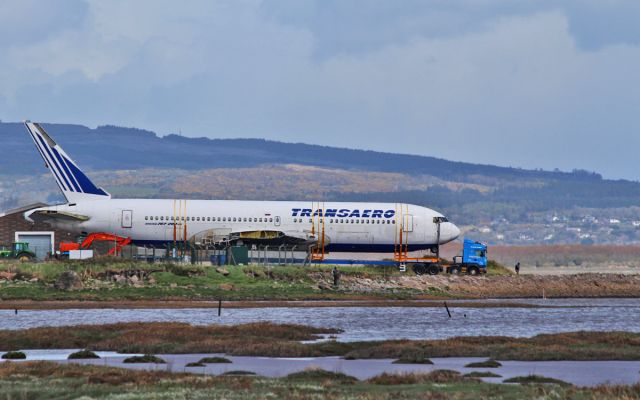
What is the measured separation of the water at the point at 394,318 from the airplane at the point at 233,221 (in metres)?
23.7

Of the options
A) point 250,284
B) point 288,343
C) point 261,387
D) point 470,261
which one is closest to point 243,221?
point 250,284

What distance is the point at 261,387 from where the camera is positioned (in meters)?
38.3

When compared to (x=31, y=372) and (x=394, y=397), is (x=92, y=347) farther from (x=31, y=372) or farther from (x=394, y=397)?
(x=394, y=397)

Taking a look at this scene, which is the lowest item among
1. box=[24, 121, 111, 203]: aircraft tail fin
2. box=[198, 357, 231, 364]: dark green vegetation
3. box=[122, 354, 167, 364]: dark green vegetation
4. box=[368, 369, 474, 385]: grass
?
box=[122, 354, 167, 364]: dark green vegetation

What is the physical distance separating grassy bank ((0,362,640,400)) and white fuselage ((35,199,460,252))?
60.1m

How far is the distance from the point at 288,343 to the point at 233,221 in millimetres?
51128

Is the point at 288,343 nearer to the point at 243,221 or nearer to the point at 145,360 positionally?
the point at 145,360

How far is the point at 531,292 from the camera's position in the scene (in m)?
100

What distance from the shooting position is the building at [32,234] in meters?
113

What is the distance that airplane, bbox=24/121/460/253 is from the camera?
339 ft

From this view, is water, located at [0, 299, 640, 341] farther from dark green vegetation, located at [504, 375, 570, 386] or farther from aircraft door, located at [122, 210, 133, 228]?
aircraft door, located at [122, 210, 133, 228]

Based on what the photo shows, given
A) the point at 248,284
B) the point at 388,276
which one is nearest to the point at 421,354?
the point at 248,284

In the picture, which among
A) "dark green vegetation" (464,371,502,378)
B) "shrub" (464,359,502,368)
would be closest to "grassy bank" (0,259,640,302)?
"shrub" (464,359,502,368)

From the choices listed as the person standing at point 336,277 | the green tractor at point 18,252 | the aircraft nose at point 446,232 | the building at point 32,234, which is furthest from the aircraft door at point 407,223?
the green tractor at point 18,252
